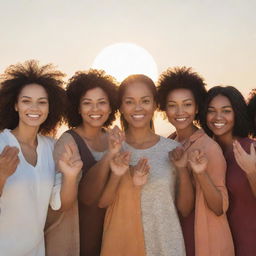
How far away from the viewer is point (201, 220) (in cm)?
471

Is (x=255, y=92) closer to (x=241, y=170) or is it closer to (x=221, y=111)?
(x=221, y=111)

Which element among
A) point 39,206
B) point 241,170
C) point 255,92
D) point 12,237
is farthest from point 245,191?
point 12,237

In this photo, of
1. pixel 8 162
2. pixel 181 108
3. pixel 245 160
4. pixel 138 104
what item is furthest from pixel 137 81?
pixel 8 162

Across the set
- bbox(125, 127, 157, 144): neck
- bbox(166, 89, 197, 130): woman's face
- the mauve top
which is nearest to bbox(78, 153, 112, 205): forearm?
bbox(125, 127, 157, 144): neck

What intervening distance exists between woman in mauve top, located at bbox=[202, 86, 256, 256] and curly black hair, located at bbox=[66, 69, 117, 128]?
4.23 ft

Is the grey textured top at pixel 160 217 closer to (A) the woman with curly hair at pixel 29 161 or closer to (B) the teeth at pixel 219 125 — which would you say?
(A) the woman with curly hair at pixel 29 161

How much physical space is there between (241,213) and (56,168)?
2.28 metres

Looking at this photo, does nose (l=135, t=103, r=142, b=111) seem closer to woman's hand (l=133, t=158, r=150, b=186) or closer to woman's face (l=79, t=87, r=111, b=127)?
woman's face (l=79, t=87, r=111, b=127)

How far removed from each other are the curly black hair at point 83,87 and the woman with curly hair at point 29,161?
→ 0.71 ft

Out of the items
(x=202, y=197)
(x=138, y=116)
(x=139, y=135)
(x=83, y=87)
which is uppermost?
(x=83, y=87)

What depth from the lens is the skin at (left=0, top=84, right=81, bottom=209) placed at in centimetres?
442

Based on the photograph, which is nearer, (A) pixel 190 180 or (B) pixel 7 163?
(B) pixel 7 163

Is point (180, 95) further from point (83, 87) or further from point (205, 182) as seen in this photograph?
point (205, 182)

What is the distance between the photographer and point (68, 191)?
450cm
